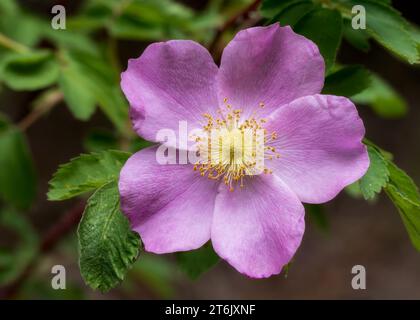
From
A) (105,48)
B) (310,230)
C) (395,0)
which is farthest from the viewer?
(310,230)

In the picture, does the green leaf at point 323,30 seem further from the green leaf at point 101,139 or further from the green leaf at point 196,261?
the green leaf at point 101,139

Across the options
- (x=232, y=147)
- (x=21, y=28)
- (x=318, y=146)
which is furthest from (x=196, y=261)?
(x=21, y=28)

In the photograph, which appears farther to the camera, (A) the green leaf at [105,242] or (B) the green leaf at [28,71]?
(B) the green leaf at [28,71]

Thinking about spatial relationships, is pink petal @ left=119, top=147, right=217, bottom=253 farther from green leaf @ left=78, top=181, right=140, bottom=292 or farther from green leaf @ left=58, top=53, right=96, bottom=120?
green leaf @ left=58, top=53, right=96, bottom=120

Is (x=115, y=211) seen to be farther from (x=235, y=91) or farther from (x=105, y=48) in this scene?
(x=105, y=48)

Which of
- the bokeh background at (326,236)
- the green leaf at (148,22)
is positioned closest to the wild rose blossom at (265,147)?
the green leaf at (148,22)
